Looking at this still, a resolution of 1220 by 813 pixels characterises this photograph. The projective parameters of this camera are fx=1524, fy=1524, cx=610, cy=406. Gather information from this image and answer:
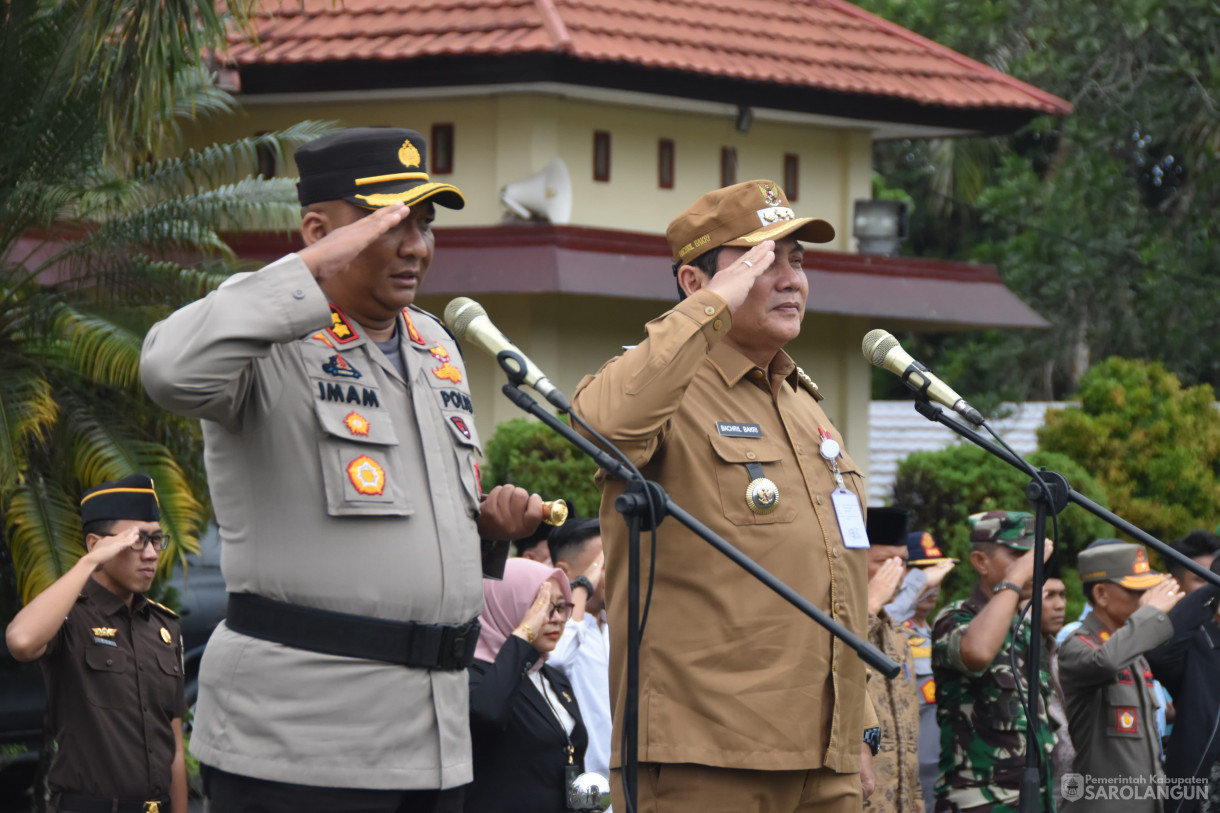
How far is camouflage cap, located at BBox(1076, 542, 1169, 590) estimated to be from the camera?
6967 millimetres

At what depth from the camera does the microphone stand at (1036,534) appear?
3.82 meters

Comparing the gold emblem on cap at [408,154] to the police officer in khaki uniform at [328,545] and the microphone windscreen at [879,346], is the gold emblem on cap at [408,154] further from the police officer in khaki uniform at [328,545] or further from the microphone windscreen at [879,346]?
the microphone windscreen at [879,346]

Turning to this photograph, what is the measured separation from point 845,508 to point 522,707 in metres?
1.85

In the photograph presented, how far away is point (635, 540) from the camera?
3.14 m

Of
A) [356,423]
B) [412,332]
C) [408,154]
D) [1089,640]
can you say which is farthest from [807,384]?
[1089,640]

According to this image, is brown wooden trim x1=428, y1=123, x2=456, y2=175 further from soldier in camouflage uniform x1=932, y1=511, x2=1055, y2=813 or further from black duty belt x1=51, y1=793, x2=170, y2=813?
black duty belt x1=51, y1=793, x2=170, y2=813

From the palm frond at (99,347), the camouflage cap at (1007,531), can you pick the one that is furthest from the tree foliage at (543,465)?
the camouflage cap at (1007,531)

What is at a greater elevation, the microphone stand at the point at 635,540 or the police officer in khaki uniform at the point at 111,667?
the microphone stand at the point at 635,540

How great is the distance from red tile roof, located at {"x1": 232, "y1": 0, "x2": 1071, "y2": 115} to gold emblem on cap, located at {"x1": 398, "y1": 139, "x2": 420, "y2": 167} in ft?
27.2

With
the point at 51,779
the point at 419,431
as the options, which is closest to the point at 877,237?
the point at 51,779

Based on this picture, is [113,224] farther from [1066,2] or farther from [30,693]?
[1066,2]

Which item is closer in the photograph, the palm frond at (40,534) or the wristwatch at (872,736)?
the wristwatch at (872,736)

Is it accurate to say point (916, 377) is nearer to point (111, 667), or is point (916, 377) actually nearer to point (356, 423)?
point (356, 423)

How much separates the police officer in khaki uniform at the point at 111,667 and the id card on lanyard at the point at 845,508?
2754mm
